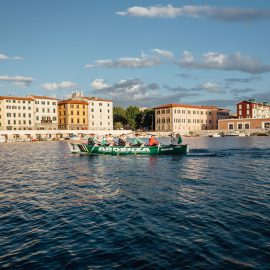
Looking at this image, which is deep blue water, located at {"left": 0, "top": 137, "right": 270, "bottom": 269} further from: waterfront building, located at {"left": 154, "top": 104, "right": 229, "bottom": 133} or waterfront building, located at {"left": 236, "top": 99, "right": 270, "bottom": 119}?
waterfront building, located at {"left": 236, "top": 99, "right": 270, "bottom": 119}

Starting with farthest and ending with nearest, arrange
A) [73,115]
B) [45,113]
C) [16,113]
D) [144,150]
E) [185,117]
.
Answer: [185,117]
[73,115]
[45,113]
[16,113]
[144,150]

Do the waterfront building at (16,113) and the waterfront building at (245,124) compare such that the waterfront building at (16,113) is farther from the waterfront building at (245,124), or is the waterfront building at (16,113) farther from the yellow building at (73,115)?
the waterfront building at (245,124)

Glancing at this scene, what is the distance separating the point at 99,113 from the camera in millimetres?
134375

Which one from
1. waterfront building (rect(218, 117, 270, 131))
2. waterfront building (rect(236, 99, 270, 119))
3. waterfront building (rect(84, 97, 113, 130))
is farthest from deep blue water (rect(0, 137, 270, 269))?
waterfront building (rect(236, 99, 270, 119))

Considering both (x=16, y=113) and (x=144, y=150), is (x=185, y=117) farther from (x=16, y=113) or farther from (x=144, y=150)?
(x=144, y=150)

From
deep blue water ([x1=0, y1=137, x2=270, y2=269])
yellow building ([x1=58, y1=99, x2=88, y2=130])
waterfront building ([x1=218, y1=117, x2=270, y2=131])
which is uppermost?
yellow building ([x1=58, y1=99, x2=88, y2=130])

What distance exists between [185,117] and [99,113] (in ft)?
125

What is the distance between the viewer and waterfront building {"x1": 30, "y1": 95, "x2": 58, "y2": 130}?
391 ft

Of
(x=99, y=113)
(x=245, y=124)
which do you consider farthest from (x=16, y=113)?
(x=245, y=124)

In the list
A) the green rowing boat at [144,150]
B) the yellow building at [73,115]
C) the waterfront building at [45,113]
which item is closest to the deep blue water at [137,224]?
the green rowing boat at [144,150]

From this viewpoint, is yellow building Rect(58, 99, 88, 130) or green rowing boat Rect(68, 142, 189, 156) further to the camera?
yellow building Rect(58, 99, 88, 130)

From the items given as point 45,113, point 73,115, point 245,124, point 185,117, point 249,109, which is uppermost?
point 249,109

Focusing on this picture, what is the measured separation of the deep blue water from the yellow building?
105869 millimetres

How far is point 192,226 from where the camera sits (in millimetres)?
11305
